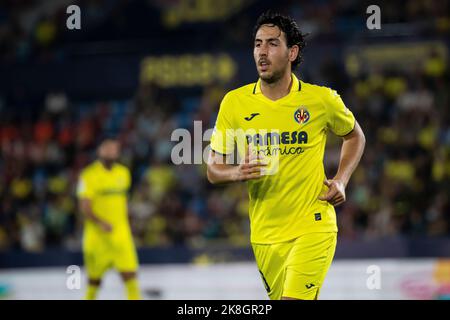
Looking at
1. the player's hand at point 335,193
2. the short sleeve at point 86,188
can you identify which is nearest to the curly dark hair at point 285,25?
the player's hand at point 335,193

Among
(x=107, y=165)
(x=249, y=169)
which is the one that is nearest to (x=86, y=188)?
(x=107, y=165)

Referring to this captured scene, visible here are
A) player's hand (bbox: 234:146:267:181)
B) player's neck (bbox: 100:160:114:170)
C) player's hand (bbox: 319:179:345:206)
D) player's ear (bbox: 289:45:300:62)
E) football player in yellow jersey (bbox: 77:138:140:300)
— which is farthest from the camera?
player's neck (bbox: 100:160:114:170)

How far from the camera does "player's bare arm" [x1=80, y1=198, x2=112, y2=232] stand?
1156 centimetres

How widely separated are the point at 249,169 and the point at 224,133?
28.1 inches

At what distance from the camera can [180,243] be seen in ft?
49.8

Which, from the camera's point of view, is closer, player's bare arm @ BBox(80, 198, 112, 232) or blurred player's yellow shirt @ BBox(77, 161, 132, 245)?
player's bare arm @ BBox(80, 198, 112, 232)

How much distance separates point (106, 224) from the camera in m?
11.6

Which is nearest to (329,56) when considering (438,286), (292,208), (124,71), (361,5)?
(361,5)

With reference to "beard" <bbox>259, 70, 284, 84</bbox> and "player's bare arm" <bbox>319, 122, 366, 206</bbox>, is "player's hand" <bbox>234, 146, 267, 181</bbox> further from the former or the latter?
"beard" <bbox>259, 70, 284, 84</bbox>

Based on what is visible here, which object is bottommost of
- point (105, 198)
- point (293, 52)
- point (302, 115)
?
point (105, 198)

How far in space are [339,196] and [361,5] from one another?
13.0m

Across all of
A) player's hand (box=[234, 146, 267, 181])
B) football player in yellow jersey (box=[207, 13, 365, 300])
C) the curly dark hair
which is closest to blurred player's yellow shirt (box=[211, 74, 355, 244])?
football player in yellow jersey (box=[207, 13, 365, 300])

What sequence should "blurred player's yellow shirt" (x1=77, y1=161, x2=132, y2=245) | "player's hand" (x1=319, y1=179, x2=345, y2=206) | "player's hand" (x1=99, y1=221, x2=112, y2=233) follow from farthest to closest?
"blurred player's yellow shirt" (x1=77, y1=161, x2=132, y2=245)
"player's hand" (x1=99, y1=221, x2=112, y2=233)
"player's hand" (x1=319, y1=179, x2=345, y2=206)

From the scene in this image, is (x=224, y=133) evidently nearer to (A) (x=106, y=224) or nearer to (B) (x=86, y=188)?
(A) (x=106, y=224)
